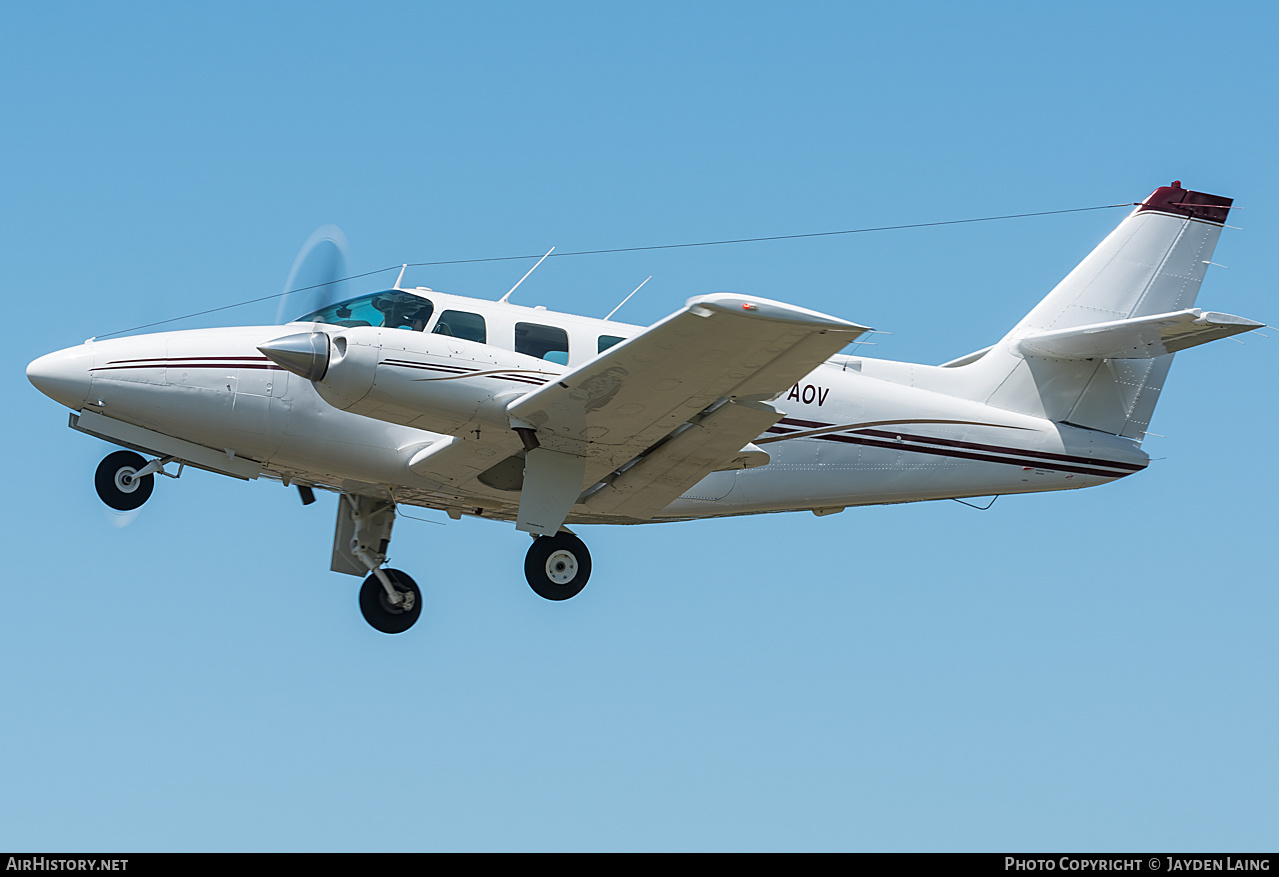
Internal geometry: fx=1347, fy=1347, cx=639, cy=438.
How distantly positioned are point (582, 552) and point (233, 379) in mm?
4015

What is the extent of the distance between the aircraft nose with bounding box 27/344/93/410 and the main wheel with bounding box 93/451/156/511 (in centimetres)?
77

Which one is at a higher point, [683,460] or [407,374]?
[407,374]

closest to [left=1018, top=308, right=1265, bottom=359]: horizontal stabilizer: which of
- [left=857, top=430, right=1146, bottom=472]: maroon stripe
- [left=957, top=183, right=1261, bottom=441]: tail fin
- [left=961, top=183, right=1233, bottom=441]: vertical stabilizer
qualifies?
[left=957, top=183, right=1261, bottom=441]: tail fin

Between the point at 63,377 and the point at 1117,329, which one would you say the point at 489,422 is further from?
the point at 1117,329

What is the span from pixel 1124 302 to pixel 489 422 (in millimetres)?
8562

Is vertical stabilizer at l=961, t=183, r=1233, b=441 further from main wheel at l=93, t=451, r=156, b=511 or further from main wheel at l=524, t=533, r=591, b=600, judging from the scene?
main wheel at l=93, t=451, r=156, b=511

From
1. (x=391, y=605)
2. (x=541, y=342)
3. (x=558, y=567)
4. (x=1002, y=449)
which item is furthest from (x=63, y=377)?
(x=1002, y=449)

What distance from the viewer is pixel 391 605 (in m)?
15.2

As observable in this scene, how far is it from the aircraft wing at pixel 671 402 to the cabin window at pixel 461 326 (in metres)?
1.25
